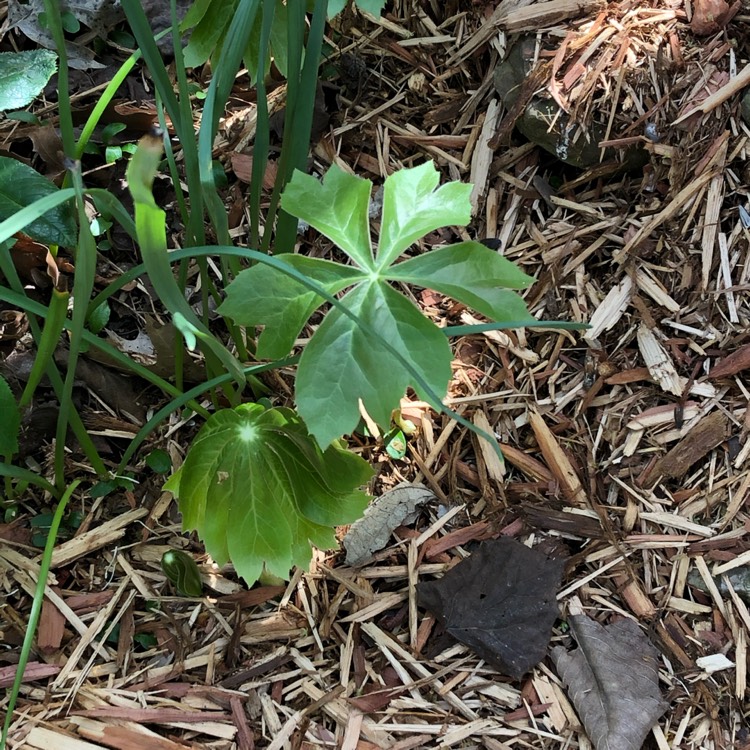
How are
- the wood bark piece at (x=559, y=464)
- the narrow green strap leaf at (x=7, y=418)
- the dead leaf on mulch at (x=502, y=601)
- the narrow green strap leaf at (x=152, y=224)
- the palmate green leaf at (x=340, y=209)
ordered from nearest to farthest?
the narrow green strap leaf at (x=152, y=224) → the palmate green leaf at (x=340, y=209) → the narrow green strap leaf at (x=7, y=418) → the dead leaf on mulch at (x=502, y=601) → the wood bark piece at (x=559, y=464)

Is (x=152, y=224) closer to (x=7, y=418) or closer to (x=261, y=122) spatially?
(x=261, y=122)

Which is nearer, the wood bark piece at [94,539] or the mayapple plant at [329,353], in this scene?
the mayapple plant at [329,353]

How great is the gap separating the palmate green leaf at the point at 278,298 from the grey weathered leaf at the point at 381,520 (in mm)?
442

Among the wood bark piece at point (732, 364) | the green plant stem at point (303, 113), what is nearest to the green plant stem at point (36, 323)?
the green plant stem at point (303, 113)

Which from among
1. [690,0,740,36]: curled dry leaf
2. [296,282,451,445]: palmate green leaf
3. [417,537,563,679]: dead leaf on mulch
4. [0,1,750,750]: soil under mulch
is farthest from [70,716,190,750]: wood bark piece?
[690,0,740,36]: curled dry leaf

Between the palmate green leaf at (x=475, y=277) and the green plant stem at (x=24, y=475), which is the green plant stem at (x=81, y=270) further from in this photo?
the palmate green leaf at (x=475, y=277)

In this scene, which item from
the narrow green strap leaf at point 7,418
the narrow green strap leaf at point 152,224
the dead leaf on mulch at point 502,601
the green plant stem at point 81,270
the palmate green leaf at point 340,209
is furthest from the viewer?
the dead leaf on mulch at point 502,601

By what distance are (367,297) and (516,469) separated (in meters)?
0.57

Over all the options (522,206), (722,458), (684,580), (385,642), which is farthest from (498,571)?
(522,206)

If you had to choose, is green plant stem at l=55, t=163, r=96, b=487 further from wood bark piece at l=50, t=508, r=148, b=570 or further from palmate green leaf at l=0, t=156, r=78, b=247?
wood bark piece at l=50, t=508, r=148, b=570

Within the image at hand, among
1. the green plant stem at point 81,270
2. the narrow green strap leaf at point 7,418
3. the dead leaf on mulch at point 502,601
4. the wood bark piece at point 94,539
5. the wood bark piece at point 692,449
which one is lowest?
the dead leaf on mulch at point 502,601

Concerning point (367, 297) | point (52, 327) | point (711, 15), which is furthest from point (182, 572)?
point (711, 15)

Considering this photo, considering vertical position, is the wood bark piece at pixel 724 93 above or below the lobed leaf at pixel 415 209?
below

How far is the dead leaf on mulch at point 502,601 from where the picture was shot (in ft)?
4.00
